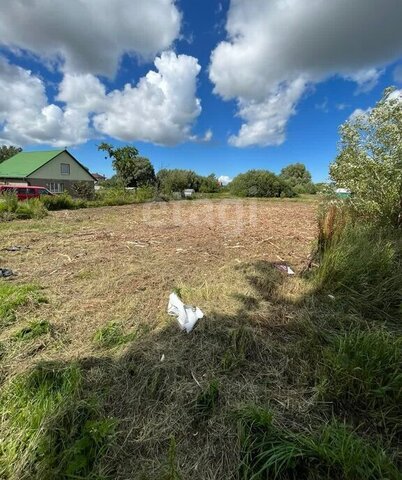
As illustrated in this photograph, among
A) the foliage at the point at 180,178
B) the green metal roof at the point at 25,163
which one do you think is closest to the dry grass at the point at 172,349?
the green metal roof at the point at 25,163

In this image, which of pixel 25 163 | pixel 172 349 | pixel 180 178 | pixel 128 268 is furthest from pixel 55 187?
pixel 172 349

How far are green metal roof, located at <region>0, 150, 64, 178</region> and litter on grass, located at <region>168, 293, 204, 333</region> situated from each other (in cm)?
2963

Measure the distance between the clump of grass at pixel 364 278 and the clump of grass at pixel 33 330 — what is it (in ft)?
8.47

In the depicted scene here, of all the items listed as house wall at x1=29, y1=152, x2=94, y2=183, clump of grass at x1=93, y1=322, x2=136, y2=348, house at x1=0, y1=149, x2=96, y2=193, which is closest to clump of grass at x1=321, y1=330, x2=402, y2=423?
clump of grass at x1=93, y1=322, x2=136, y2=348

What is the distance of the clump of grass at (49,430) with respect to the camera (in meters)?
1.28

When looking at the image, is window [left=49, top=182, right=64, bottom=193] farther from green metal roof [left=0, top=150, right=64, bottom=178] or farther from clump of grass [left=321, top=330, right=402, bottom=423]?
clump of grass [left=321, top=330, right=402, bottom=423]

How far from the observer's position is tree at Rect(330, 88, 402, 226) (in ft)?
14.4

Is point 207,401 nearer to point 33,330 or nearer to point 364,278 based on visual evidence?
point 33,330

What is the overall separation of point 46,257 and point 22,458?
3.54 m

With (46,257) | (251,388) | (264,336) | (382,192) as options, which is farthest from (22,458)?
(382,192)

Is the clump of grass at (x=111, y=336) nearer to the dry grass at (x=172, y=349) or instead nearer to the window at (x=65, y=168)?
the dry grass at (x=172, y=349)

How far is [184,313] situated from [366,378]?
139cm

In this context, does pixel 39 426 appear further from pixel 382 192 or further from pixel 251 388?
pixel 382 192

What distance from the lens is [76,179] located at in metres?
31.0
